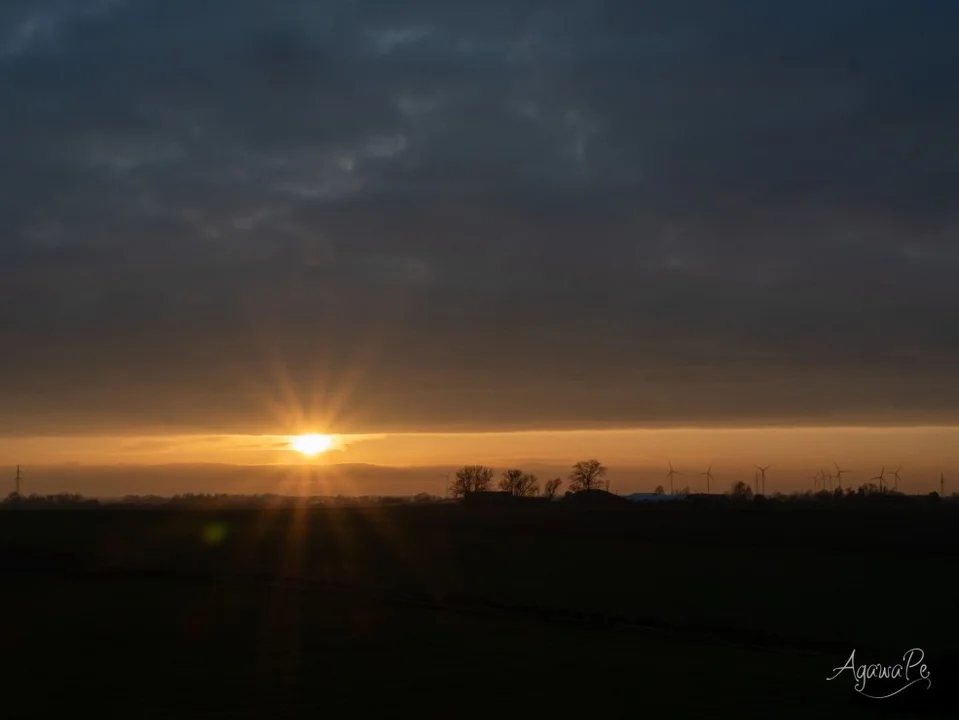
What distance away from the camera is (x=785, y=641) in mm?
41781

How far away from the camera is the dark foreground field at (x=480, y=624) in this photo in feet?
86.8

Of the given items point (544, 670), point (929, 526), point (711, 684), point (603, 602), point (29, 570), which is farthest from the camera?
point (929, 526)

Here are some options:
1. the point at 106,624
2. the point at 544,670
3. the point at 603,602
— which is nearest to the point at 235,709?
the point at 544,670

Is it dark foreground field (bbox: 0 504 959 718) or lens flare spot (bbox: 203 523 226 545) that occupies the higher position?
lens flare spot (bbox: 203 523 226 545)

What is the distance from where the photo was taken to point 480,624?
42438 mm

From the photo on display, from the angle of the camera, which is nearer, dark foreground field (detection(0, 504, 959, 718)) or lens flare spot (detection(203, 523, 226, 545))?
dark foreground field (detection(0, 504, 959, 718))

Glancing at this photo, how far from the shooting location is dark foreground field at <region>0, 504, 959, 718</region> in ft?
86.8

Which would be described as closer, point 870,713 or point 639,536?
point 870,713

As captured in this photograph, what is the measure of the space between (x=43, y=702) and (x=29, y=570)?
158ft

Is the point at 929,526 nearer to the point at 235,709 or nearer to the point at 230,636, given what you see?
the point at 230,636

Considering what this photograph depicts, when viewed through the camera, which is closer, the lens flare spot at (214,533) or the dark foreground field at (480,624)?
the dark foreground field at (480,624)

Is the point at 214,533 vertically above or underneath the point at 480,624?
above

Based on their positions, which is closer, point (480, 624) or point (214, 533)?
point (480, 624)

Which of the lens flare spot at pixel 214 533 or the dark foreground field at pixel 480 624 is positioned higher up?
the lens flare spot at pixel 214 533
